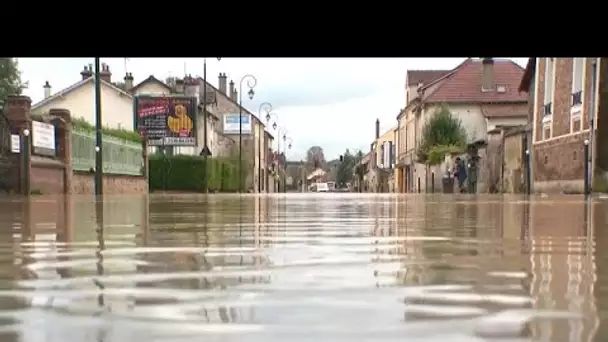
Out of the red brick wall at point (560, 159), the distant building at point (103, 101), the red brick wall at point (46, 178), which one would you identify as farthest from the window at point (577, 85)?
the distant building at point (103, 101)

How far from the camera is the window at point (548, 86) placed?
87.8 feet

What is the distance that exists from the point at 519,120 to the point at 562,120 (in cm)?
1993

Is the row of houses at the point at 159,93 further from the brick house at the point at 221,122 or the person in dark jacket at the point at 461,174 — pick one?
the person in dark jacket at the point at 461,174

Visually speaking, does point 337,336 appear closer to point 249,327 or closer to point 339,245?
point 249,327

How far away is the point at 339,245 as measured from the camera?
2352 mm

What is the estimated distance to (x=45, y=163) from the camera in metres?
17.5

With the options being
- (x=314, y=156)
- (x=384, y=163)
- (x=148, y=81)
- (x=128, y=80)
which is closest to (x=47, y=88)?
(x=128, y=80)

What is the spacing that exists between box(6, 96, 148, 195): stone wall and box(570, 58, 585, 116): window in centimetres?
1562

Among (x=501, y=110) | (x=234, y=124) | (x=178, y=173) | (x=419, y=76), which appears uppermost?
(x=419, y=76)

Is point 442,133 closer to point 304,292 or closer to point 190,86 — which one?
point 190,86

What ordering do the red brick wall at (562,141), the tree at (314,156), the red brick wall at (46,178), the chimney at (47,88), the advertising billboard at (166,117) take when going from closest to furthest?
the red brick wall at (46,178) < the red brick wall at (562,141) < the advertising billboard at (166,117) < the chimney at (47,88) < the tree at (314,156)

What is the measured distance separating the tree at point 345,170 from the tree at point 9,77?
63.2 meters
